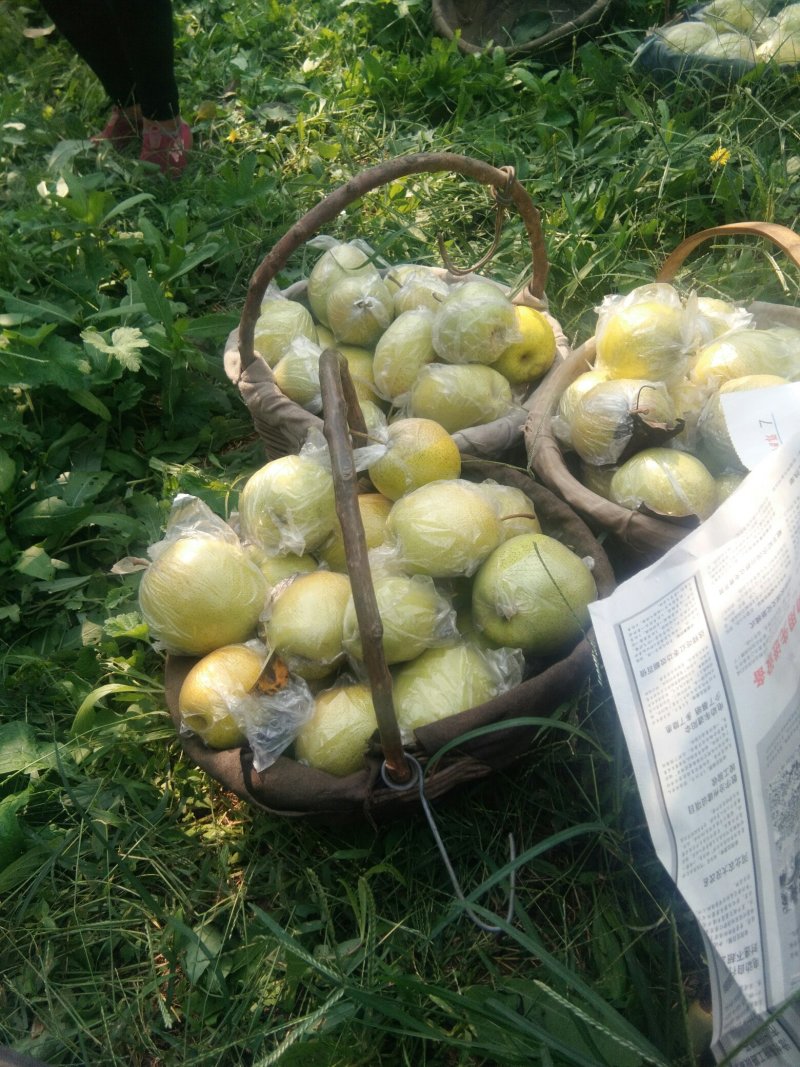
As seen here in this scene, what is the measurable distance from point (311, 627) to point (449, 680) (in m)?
0.26

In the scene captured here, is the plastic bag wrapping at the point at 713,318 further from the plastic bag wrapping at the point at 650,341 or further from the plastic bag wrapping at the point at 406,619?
the plastic bag wrapping at the point at 406,619

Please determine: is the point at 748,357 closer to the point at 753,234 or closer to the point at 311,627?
the point at 753,234

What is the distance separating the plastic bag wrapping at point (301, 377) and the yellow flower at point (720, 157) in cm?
141

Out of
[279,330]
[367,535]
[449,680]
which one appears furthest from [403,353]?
[449,680]

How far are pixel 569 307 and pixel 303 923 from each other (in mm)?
1794

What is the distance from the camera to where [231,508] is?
2.13 meters

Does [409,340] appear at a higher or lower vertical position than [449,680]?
higher

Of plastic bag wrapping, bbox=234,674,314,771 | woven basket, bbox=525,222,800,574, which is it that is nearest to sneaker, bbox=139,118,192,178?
woven basket, bbox=525,222,800,574

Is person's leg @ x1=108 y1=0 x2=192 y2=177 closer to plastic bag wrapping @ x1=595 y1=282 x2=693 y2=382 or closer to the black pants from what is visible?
the black pants

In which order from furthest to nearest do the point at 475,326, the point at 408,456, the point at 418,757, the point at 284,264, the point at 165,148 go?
the point at 165,148 < the point at 475,326 < the point at 284,264 < the point at 408,456 < the point at 418,757

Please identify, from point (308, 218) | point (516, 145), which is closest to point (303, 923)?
point (308, 218)

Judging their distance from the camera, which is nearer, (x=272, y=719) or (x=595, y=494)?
(x=272, y=719)

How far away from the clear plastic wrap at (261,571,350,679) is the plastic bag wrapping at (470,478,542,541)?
1.04 feet

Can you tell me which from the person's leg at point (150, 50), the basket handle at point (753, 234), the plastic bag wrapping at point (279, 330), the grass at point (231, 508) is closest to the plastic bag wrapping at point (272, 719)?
the grass at point (231, 508)
